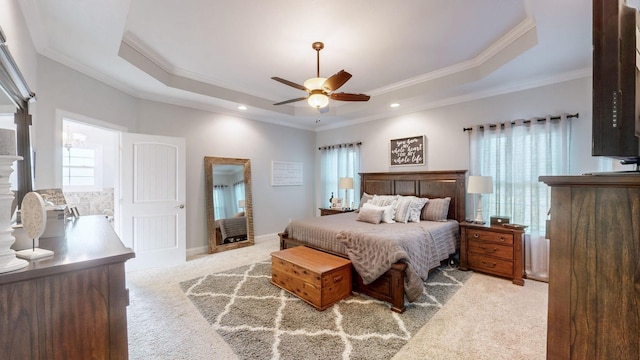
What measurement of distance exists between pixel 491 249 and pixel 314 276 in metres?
2.37

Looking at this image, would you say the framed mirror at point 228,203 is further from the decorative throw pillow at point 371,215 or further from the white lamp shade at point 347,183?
the decorative throw pillow at point 371,215

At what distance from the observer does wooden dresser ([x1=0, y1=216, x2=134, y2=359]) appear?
2.95ft

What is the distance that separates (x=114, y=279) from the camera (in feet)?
3.53

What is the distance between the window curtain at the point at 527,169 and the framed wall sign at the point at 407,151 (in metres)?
0.93

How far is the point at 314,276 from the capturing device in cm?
252

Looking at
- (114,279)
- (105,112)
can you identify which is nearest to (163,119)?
(105,112)

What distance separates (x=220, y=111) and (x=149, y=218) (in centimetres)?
214

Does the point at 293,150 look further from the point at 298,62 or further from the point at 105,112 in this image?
the point at 105,112

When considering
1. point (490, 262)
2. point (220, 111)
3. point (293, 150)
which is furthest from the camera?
point (293, 150)

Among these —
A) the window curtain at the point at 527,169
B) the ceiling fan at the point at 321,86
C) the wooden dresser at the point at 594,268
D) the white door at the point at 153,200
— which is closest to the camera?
the wooden dresser at the point at 594,268

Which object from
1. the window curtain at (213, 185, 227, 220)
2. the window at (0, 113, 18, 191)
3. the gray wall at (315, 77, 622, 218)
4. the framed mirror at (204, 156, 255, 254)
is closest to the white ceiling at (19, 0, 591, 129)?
the gray wall at (315, 77, 622, 218)

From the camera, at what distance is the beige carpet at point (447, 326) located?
1921 mm

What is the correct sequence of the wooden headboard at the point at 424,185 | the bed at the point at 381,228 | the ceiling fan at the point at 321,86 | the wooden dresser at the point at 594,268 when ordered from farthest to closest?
1. the wooden headboard at the point at 424,185
2. the ceiling fan at the point at 321,86
3. the bed at the point at 381,228
4. the wooden dresser at the point at 594,268

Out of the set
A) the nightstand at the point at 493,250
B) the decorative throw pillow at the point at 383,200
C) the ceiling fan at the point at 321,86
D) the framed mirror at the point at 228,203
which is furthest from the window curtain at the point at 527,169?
the framed mirror at the point at 228,203
